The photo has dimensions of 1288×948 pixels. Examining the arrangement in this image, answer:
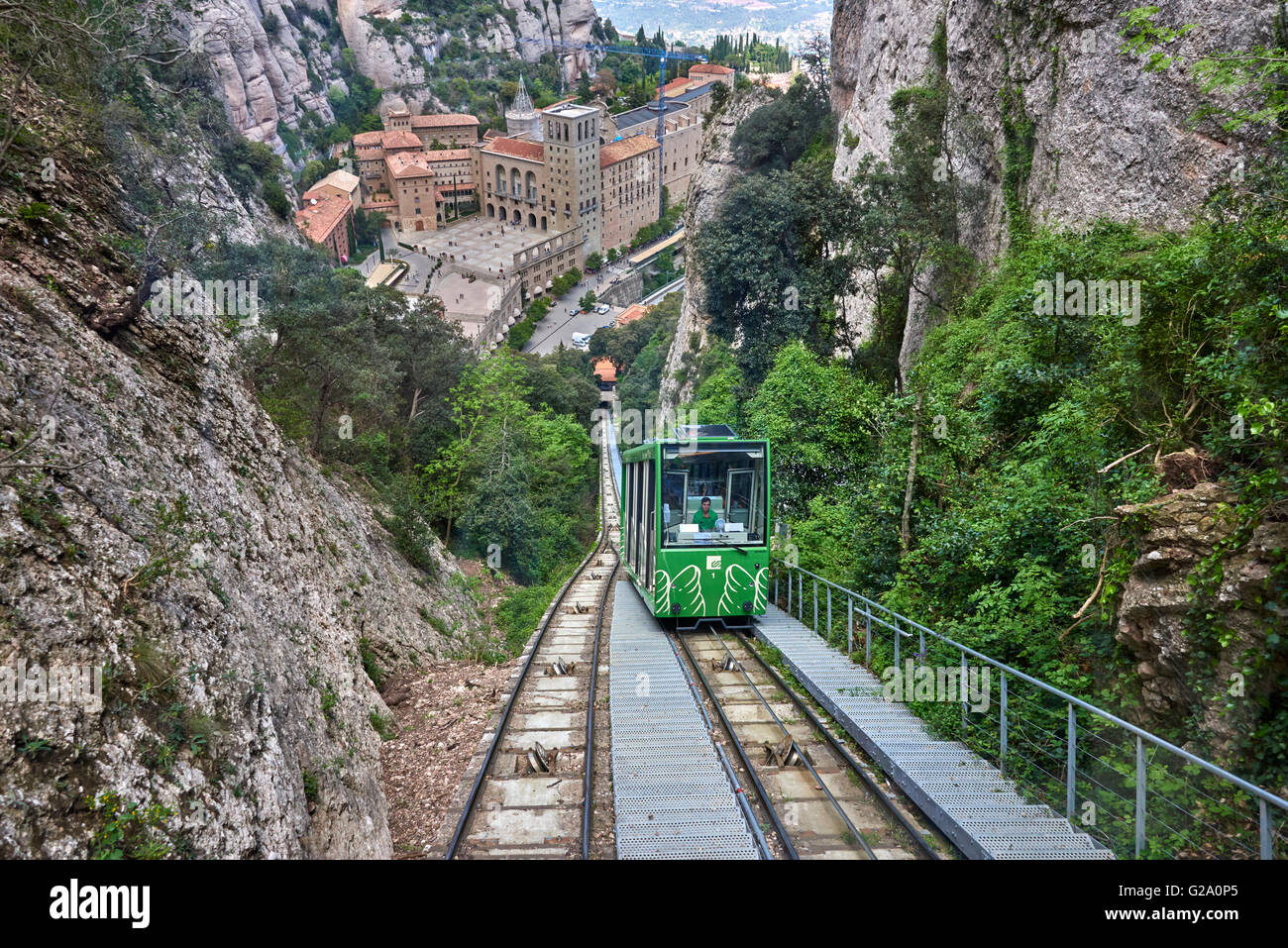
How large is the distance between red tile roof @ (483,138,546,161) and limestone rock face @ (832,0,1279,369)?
327 ft

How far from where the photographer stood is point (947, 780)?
7352 mm

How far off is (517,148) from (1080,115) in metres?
115

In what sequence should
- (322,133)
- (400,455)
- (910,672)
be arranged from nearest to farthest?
(910,672) → (400,455) → (322,133)

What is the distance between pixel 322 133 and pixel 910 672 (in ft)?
442

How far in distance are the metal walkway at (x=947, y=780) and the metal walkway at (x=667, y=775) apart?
1.50m

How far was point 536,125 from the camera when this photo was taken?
141125 mm

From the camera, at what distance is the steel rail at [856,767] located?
22.1 ft

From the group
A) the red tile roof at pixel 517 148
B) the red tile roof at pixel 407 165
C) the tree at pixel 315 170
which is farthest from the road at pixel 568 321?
the tree at pixel 315 170

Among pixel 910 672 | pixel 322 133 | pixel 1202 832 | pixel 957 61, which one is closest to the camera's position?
pixel 1202 832

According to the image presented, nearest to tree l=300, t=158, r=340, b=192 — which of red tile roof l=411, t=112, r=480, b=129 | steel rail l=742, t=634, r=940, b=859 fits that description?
red tile roof l=411, t=112, r=480, b=129

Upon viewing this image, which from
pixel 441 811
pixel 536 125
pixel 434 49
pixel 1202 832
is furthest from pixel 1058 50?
pixel 434 49

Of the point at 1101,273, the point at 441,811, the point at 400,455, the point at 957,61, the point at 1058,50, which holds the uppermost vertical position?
the point at 957,61

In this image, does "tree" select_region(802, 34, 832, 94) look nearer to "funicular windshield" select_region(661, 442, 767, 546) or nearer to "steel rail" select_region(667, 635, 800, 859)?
"funicular windshield" select_region(661, 442, 767, 546)

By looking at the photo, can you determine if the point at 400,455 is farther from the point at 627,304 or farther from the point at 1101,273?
the point at 627,304
